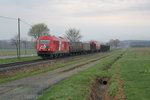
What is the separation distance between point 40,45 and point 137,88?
2439 centimetres

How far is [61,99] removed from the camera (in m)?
8.30

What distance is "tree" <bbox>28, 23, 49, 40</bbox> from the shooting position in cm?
7950

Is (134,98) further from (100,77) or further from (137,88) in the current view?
(100,77)

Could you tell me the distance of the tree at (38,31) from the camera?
79500 mm

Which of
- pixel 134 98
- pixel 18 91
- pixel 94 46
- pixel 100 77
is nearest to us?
pixel 134 98

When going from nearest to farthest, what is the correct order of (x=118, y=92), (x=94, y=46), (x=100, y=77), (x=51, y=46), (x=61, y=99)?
(x=61, y=99) < (x=118, y=92) < (x=100, y=77) < (x=51, y=46) < (x=94, y=46)

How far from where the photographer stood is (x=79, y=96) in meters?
9.25

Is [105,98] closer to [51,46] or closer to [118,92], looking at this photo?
[118,92]

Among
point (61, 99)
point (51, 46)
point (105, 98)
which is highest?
point (51, 46)

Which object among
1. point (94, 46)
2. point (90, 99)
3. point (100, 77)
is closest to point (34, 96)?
point (90, 99)

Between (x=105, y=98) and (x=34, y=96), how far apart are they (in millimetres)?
4243

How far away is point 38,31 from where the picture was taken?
79.8m

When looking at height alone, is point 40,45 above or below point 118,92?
above

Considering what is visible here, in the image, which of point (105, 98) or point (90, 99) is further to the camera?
point (105, 98)
